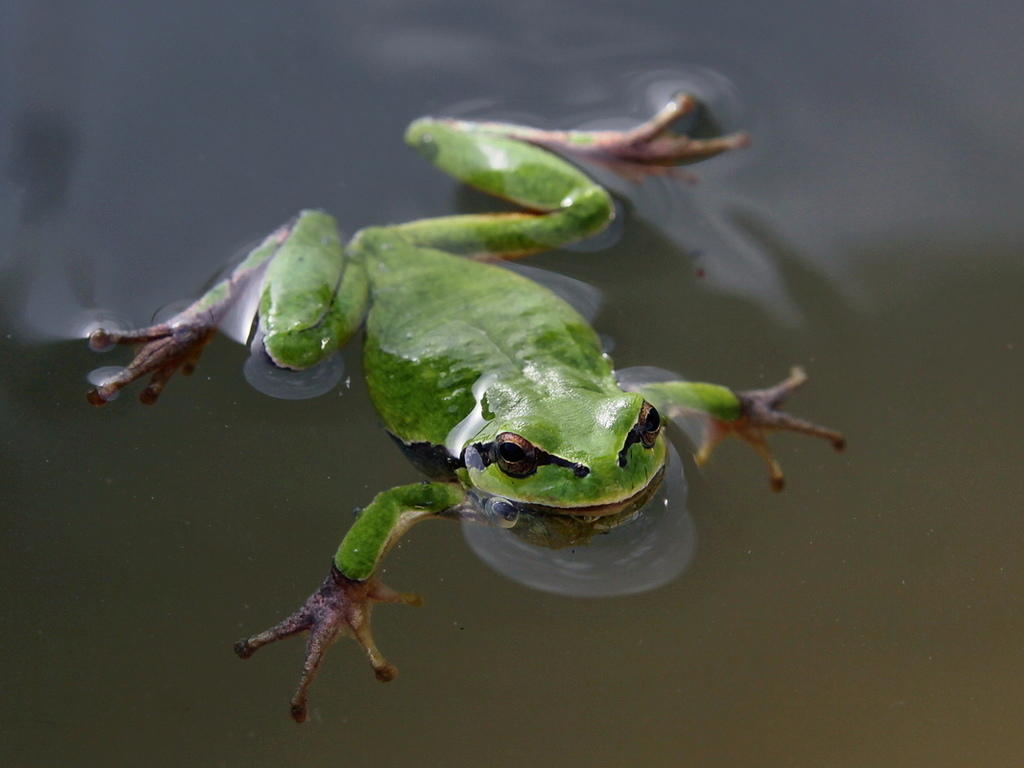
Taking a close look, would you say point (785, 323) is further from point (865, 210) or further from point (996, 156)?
point (996, 156)

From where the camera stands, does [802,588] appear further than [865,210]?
No

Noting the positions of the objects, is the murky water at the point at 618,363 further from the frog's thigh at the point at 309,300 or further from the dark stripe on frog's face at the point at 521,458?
the dark stripe on frog's face at the point at 521,458

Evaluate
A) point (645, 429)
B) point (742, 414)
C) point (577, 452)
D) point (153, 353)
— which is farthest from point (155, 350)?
point (742, 414)

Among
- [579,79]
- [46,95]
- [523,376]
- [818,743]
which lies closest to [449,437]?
[523,376]

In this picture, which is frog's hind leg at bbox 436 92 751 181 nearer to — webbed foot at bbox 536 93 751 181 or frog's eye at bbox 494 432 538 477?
webbed foot at bbox 536 93 751 181

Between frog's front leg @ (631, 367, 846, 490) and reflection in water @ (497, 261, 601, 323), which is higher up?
reflection in water @ (497, 261, 601, 323)

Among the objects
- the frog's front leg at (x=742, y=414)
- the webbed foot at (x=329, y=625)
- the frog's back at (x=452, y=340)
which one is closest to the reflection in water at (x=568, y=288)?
the frog's back at (x=452, y=340)

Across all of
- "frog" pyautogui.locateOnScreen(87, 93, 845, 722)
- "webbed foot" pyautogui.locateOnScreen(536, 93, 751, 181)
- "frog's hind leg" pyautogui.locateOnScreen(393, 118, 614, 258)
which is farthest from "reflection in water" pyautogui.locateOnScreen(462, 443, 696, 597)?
"webbed foot" pyautogui.locateOnScreen(536, 93, 751, 181)
